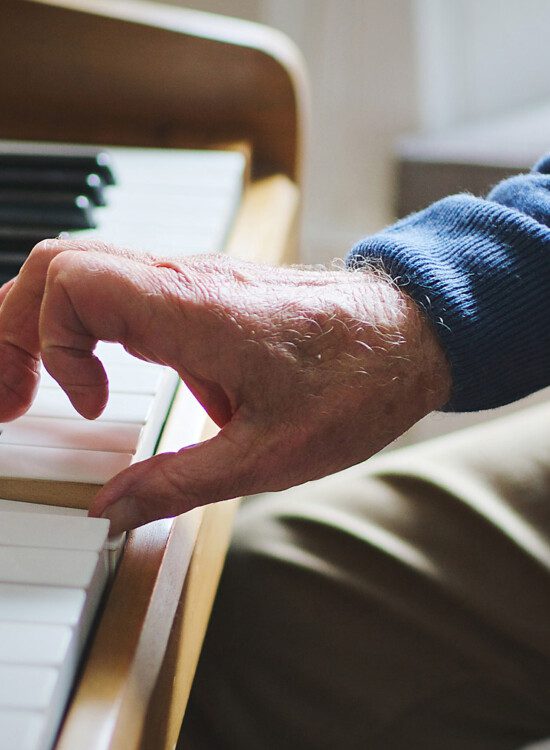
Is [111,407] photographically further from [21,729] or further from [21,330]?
[21,729]

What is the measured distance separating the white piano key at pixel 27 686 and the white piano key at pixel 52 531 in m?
0.07

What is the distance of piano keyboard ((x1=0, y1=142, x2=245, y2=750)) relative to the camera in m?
0.35

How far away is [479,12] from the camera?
196 centimetres

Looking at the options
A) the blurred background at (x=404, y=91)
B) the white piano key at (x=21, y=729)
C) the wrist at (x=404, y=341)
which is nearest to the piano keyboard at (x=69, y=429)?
the white piano key at (x=21, y=729)

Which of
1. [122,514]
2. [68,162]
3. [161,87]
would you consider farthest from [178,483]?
[161,87]

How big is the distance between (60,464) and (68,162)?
1.53 feet

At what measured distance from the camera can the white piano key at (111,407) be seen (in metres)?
0.52

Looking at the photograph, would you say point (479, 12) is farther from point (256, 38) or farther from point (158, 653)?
point (158, 653)

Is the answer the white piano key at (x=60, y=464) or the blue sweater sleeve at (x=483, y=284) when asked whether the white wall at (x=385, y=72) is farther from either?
the white piano key at (x=60, y=464)

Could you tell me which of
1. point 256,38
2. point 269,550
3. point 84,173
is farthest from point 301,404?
point 256,38

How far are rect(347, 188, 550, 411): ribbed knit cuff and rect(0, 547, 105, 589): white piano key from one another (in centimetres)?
Answer: 30

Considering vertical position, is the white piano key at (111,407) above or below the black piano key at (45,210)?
below

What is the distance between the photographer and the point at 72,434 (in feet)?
1.66

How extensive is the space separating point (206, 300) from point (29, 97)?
564 mm
